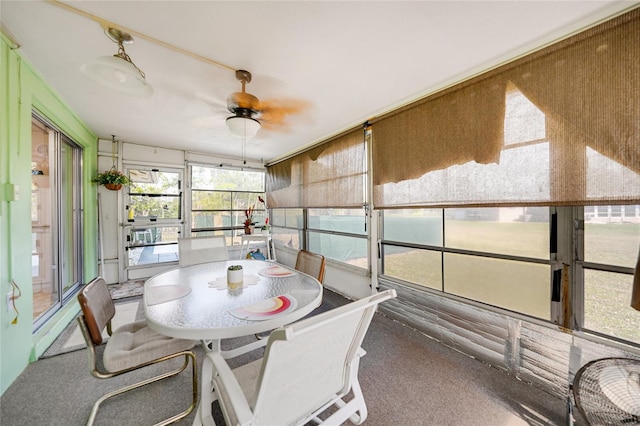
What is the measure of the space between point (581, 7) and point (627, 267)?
5.29ft

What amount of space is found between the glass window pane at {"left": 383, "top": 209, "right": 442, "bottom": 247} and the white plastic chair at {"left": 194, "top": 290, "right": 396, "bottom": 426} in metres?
1.68

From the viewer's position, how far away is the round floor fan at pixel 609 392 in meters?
1.00

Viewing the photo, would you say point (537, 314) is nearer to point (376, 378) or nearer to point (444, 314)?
point (444, 314)

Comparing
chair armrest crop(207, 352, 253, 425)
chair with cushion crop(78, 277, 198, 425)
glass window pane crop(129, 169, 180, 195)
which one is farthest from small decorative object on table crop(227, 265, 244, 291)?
glass window pane crop(129, 169, 180, 195)

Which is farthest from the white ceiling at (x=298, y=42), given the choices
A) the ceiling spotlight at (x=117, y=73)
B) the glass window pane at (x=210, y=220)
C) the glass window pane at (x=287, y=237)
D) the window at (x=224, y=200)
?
the glass window pane at (x=287, y=237)

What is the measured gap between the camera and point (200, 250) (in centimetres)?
270

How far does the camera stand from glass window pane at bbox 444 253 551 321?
176 centimetres

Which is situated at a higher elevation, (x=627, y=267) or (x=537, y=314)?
(x=627, y=267)

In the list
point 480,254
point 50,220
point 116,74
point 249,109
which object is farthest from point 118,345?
point 480,254

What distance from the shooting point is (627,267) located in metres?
1.44

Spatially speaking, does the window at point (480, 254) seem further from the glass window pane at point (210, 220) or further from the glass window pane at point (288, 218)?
the glass window pane at point (210, 220)

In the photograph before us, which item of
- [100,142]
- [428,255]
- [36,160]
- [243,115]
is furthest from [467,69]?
[100,142]

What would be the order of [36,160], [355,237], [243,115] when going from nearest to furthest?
[243,115]
[36,160]
[355,237]

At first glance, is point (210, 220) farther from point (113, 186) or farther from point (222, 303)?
point (222, 303)
